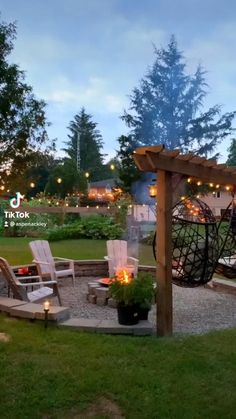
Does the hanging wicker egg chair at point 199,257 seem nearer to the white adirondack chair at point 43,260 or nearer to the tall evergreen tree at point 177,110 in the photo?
the white adirondack chair at point 43,260

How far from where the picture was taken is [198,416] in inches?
96.8

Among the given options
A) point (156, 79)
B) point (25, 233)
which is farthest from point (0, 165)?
point (156, 79)

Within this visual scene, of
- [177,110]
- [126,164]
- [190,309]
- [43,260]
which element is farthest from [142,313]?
[177,110]

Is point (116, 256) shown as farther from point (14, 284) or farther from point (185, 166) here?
point (185, 166)

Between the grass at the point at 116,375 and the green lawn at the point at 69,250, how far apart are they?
5.49 meters

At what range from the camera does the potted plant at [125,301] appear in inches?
158

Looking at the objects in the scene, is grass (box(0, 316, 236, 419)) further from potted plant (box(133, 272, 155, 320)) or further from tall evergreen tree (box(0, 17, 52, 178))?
tall evergreen tree (box(0, 17, 52, 178))

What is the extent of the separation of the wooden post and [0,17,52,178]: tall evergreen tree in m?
3.50

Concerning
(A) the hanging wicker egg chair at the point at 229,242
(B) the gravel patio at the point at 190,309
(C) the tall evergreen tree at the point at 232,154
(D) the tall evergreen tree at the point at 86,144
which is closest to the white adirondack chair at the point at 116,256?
(B) the gravel patio at the point at 190,309

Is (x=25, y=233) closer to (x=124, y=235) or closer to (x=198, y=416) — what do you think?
(x=124, y=235)

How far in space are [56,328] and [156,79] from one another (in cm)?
2417

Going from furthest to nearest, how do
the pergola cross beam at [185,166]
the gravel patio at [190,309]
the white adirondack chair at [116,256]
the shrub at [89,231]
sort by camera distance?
the shrub at [89,231] < the white adirondack chair at [116,256] < the gravel patio at [190,309] < the pergola cross beam at [185,166]

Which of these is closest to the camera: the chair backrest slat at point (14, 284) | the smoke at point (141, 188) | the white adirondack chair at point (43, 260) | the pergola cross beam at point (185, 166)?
the pergola cross beam at point (185, 166)

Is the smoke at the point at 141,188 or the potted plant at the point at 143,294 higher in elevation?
the smoke at the point at 141,188
